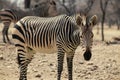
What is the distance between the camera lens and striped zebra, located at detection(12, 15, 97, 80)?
819 centimetres

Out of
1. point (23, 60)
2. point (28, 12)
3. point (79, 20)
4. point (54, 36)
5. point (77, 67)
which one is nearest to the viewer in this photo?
point (79, 20)

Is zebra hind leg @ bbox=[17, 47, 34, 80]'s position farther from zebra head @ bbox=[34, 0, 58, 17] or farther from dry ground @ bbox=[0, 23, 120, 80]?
zebra head @ bbox=[34, 0, 58, 17]

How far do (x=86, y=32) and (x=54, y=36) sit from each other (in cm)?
133

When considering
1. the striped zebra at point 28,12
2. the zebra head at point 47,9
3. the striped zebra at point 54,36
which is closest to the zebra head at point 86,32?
the striped zebra at point 54,36

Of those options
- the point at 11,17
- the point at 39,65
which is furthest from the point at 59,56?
the point at 11,17

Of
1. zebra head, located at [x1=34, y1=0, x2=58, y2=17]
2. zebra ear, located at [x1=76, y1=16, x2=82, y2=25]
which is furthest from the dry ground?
zebra head, located at [x1=34, y1=0, x2=58, y2=17]

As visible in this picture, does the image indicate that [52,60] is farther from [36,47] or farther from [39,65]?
[36,47]

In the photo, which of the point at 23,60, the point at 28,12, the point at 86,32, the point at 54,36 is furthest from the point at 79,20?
the point at 28,12

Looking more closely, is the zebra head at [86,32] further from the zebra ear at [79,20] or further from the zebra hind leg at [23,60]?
the zebra hind leg at [23,60]

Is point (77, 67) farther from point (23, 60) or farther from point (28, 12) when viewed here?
point (28, 12)

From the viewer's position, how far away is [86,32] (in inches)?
314

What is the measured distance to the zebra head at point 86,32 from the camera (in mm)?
7797

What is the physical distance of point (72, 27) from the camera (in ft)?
28.9

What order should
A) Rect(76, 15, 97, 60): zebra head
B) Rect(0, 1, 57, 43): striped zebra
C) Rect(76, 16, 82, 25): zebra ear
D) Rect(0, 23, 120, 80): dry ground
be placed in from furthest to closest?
Rect(0, 1, 57, 43): striped zebra
Rect(0, 23, 120, 80): dry ground
Rect(76, 16, 82, 25): zebra ear
Rect(76, 15, 97, 60): zebra head
